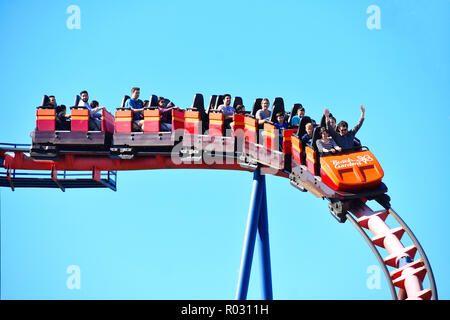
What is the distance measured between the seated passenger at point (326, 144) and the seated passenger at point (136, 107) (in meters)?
2.67

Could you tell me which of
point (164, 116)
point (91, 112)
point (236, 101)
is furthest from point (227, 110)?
point (91, 112)

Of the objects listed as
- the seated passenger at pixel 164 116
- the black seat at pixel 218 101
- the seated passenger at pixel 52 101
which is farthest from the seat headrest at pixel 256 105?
the seated passenger at pixel 52 101

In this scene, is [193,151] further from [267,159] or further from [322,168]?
[322,168]

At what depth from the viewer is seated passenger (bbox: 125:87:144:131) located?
1120 centimetres

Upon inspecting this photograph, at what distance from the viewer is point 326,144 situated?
9742 millimetres

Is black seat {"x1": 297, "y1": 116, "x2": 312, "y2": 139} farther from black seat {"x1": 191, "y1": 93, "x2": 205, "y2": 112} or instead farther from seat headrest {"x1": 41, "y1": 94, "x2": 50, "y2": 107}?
seat headrest {"x1": 41, "y1": 94, "x2": 50, "y2": 107}

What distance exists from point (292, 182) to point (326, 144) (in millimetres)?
699

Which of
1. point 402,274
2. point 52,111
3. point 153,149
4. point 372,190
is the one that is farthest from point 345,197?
point 52,111

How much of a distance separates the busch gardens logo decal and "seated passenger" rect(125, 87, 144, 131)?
9.87 feet

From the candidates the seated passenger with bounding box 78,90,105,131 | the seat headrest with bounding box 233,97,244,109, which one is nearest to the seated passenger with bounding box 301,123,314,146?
the seat headrest with bounding box 233,97,244,109

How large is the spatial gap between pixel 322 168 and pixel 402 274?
1611 millimetres

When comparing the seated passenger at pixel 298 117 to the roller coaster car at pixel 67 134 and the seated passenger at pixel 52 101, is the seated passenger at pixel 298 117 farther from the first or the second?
the seated passenger at pixel 52 101

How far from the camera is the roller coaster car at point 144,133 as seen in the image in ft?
36.0

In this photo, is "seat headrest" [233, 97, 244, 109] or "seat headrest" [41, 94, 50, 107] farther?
"seat headrest" [233, 97, 244, 109]
